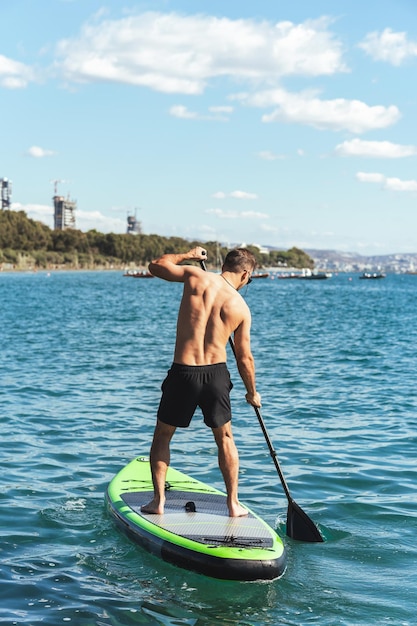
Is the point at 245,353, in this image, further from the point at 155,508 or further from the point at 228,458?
the point at 155,508

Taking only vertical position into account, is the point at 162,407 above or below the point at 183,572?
above

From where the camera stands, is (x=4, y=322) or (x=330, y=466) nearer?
(x=330, y=466)

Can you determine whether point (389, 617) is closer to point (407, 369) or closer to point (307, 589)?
point (307, 589)

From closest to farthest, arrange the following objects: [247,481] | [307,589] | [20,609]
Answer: [20,609], [307,589], [247,481]

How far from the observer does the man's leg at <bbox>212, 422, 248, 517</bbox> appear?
7.21 m

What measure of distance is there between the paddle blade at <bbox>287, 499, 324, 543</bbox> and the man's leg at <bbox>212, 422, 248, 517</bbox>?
75cm

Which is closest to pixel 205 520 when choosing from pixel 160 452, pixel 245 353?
pixel 160 452

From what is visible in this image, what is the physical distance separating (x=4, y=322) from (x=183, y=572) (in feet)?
113

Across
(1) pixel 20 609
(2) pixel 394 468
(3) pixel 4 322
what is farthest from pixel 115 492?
(3) pixel 4 322

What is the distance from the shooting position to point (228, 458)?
23.8ft

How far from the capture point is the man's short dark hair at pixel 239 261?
283 inches

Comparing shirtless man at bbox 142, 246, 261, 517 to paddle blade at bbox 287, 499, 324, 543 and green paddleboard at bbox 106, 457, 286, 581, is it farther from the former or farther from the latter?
paddle blade at bbox 287, 499, 324, 543

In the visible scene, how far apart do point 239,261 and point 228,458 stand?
1738 mm

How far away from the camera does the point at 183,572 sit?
683 cm
